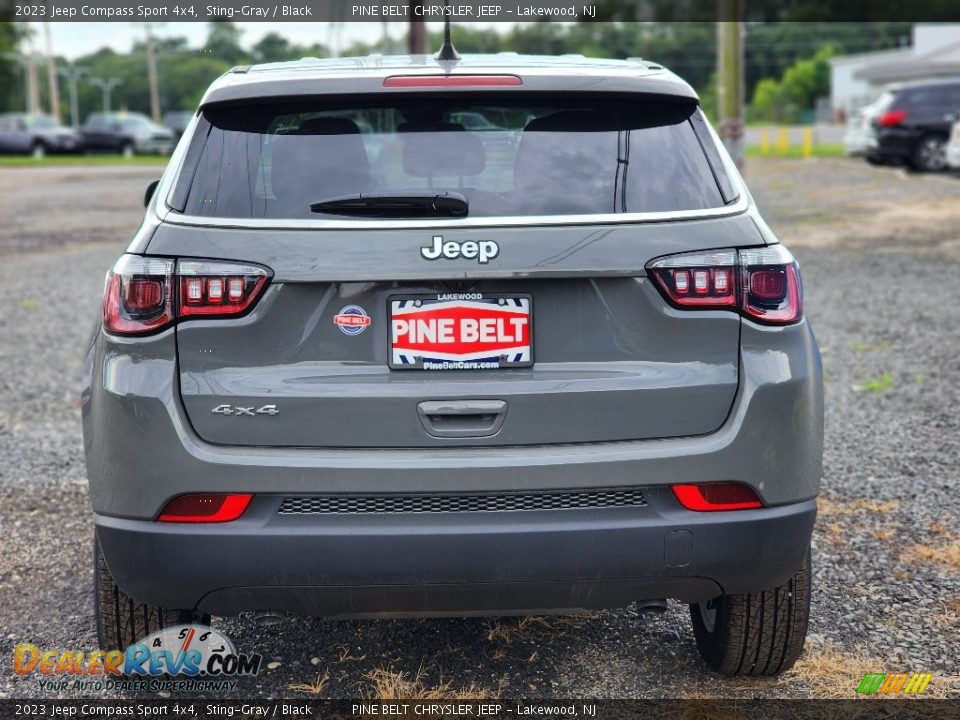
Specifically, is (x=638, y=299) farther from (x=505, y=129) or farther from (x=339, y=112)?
(x=339, y=112)

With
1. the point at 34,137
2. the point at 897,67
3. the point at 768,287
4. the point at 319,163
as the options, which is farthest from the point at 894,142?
Answer: the point at 897,67

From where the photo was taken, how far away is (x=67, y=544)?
15.3 feet

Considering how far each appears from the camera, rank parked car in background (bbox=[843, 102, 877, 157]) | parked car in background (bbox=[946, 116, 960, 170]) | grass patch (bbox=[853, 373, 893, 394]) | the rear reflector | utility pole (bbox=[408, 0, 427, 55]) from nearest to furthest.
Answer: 1. the rear reflector
2. grass patch (bbox=[853, 373, 893, 394])
3. parked car in background (bbox=[946, 116, 960, 170])
4. utility pole (bbox=[408, 0, 427, 55])
5. parked car in background (bbox=[843, 102, 877, 157])

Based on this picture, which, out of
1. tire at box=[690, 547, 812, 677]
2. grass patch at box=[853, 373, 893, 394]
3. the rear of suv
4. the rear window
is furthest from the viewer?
grass patch at box=[853, 373, 893, 394]

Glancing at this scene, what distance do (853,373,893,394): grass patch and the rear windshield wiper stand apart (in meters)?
5.10

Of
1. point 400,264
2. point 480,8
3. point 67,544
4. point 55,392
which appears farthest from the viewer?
point 480,8

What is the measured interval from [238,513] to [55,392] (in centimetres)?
531

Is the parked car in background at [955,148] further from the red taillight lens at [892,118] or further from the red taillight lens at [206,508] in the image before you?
the red taillight lens at [206,508]

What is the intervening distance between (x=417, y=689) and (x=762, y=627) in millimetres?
1023

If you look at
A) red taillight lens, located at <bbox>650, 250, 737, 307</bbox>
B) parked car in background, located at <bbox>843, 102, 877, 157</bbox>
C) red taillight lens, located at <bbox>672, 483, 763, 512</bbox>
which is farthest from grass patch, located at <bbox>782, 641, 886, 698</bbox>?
parked car in background, located at <bbox>843, 102, 877, 157</bbox>

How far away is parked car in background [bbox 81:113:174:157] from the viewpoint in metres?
46.6

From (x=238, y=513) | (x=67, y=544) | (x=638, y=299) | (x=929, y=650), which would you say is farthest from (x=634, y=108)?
(x=67, y=544)

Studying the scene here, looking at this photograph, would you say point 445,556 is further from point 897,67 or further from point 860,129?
point 897,67

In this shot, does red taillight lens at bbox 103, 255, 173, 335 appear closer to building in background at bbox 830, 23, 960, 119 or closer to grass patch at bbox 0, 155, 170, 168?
grass patch at bbox 0, 155, 170, 168
